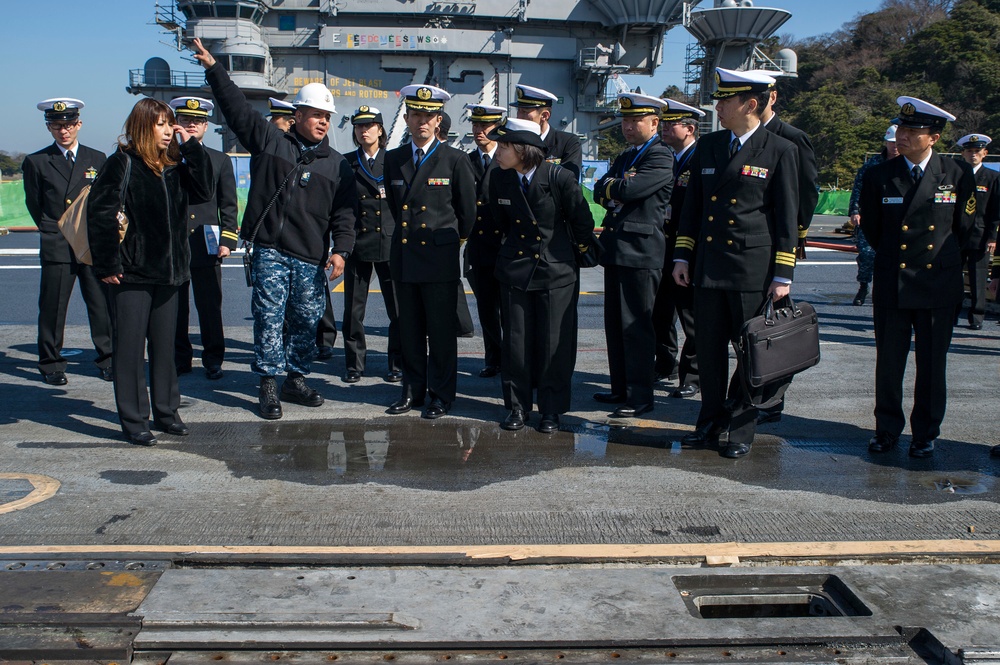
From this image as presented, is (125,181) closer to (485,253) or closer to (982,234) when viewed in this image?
(485,253)

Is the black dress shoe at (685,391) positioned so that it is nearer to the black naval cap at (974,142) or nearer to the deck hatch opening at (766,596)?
the deck hatch opening at (766,596)

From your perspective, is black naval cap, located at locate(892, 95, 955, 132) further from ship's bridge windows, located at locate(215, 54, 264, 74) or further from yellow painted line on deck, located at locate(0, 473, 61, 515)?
ship's bridge windows, located at locate(215, 54, 264, 74)

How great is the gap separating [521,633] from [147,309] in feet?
11.7

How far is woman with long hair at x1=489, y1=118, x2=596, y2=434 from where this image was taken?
5887 mm

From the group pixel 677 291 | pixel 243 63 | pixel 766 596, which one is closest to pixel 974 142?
pixel 677 291

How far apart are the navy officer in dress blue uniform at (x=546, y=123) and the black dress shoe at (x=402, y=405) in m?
2.09

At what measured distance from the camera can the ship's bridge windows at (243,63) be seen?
3853 cm

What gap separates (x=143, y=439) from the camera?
560 cm

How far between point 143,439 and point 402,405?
1757mm

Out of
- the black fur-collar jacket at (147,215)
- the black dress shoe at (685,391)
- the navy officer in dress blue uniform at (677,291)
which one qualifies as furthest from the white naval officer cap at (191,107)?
the black dress shoe at (685,391)

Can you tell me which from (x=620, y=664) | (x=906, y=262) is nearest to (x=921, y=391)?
(x=906, y=262)

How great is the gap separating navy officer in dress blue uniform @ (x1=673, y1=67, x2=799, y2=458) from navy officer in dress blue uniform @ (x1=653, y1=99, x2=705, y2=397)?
48.5 inches

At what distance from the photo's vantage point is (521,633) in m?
3.26

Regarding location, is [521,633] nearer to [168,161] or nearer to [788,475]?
[788,475]
